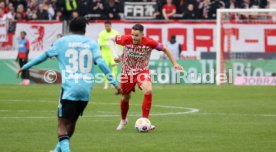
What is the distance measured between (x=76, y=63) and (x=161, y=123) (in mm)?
7052

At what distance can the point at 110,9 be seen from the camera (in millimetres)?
39719

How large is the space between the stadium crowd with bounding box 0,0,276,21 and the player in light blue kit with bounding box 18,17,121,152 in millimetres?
26629

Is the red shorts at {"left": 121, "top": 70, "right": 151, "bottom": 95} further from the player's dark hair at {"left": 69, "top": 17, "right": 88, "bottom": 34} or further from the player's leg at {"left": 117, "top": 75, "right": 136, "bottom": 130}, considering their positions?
the player's dark hair at {"left": 69, "top": 17, "right": 88, "bottom": 34}

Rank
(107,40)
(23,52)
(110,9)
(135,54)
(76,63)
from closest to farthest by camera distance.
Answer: (76,63)
(135,54)
(107,40)
(23,52)
(110,9)

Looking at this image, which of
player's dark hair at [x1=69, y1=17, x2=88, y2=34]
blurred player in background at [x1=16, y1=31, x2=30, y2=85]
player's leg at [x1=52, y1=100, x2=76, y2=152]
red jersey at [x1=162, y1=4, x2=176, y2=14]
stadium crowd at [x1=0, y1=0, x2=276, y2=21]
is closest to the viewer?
player's leg at [x1=52, y1=100, x2=76, y2=152]

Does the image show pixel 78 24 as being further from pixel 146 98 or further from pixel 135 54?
pixel 135 54

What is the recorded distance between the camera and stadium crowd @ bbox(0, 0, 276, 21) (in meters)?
39.7

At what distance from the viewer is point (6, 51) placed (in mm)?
38312

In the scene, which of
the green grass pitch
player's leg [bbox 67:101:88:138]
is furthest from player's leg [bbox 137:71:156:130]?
player's leg [bbox 67:101:88:138]

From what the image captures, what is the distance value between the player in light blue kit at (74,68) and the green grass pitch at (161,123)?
1661 millimetres

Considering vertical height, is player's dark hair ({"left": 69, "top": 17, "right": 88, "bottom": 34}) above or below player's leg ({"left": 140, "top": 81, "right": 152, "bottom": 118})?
above

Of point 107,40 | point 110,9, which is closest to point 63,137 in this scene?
point 107,40

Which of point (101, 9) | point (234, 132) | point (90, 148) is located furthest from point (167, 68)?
point (90, 148)

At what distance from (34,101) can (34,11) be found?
14.4 m
